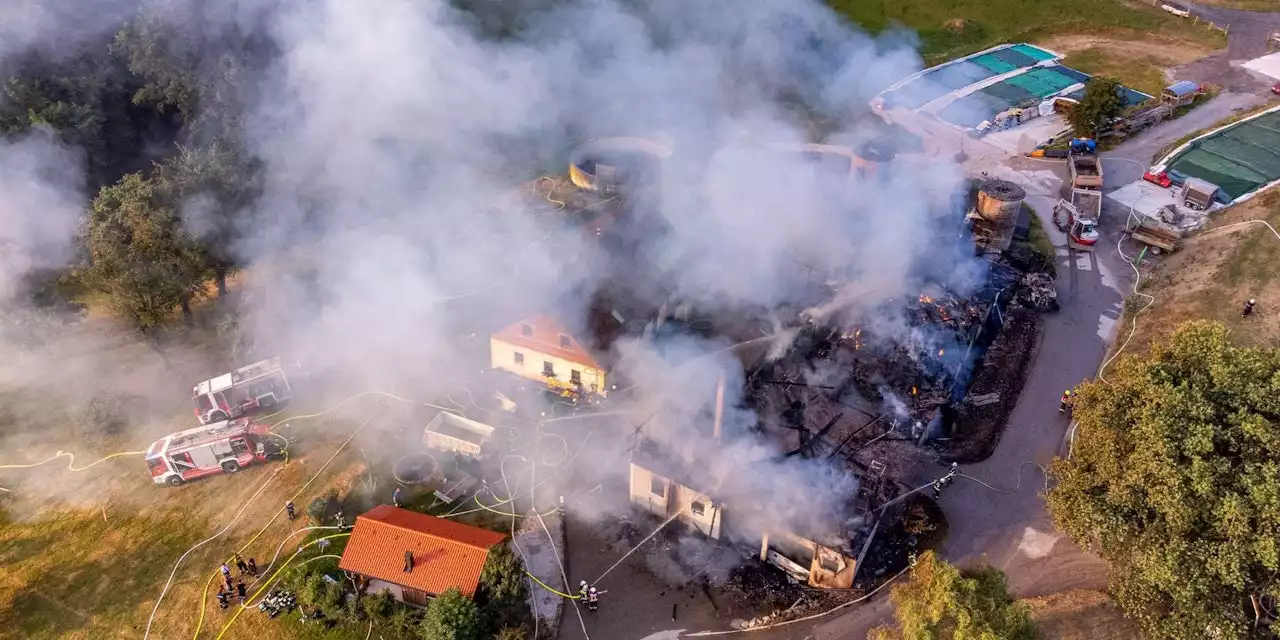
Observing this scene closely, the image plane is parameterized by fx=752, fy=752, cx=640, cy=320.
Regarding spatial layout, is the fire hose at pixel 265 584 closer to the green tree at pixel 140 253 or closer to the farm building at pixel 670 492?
the farm building at pixel 670 492

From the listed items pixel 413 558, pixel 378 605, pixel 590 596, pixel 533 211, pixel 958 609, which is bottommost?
pixel 590 596

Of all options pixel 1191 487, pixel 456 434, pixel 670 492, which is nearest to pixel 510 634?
pixel 670 492

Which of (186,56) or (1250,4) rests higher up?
(186,56)

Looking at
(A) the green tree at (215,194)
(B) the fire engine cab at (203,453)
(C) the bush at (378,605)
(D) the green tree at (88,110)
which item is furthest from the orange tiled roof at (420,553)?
(D) the green tree at (88,110)

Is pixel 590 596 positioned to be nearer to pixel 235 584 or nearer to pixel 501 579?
pixel 501 579

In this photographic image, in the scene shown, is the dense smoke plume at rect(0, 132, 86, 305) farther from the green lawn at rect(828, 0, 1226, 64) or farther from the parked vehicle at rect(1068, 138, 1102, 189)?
the green lawn at rect(828, 0, 1226, 64)

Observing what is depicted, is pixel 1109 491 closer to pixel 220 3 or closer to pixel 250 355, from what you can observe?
pixel 250 355

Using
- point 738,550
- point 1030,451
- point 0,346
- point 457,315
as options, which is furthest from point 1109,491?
point 0,346
